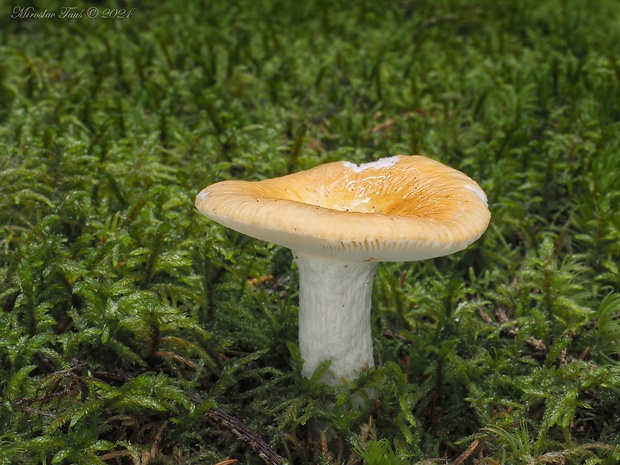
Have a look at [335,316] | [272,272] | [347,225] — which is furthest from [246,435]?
[272,272]

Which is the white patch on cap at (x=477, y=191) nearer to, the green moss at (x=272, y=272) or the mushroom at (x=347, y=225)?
the mushroom at (x=347, y=225)

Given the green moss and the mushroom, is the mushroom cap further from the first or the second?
the green moss

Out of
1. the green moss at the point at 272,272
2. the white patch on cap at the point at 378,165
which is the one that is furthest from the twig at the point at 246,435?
the white patch on cap at the point at 378,165

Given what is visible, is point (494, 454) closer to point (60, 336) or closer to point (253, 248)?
point (253, 248)

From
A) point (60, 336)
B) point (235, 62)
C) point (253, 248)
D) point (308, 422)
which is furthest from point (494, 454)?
point (235, 62)

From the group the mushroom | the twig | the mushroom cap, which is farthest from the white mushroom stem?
the twig

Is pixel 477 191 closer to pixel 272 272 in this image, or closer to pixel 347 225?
pixel 347 225
